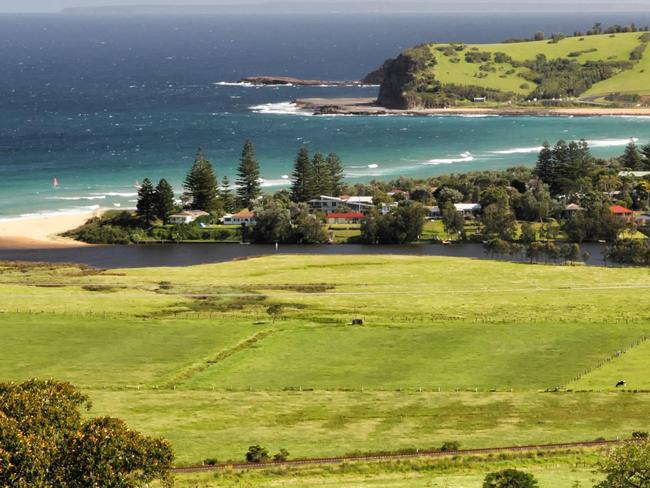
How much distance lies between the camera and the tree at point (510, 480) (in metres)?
50.0

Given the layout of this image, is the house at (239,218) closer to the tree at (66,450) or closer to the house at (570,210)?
the house at (570,210)

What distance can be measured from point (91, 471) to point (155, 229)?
93.7m

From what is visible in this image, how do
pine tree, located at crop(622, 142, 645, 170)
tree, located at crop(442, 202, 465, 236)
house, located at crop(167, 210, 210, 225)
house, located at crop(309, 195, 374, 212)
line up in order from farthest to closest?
pine tree, located at crop(622, 142, 645, 170)
house, located at crop(309, 195, 374, 212)
house, located at crop(167, 210, 210, 225)
tree, located at crop(442, 202, 465, 236)

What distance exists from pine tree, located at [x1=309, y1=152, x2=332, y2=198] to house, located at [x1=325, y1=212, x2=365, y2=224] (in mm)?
9735

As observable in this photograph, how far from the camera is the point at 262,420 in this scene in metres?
64.1

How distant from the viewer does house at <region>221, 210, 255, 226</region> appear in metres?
141

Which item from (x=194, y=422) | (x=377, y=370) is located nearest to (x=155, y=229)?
(x=377, y=370)

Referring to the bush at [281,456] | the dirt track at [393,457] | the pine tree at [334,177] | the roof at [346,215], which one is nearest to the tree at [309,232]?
the roof at [346,215]

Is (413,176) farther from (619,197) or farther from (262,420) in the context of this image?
(262,420)

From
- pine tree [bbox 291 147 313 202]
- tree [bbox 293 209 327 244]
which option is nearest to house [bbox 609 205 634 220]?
tree [bbox 293 209 327 244]

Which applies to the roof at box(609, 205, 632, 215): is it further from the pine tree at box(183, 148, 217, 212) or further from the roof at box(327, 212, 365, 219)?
the pine tree at box(183, 148, 217, 212)

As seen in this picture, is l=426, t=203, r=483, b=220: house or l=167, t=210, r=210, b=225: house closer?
l=167, t=210, r=210, b=225: house

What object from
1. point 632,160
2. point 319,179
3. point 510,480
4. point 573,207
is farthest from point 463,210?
point 510,480

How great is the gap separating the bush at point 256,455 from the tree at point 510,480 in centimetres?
1138
